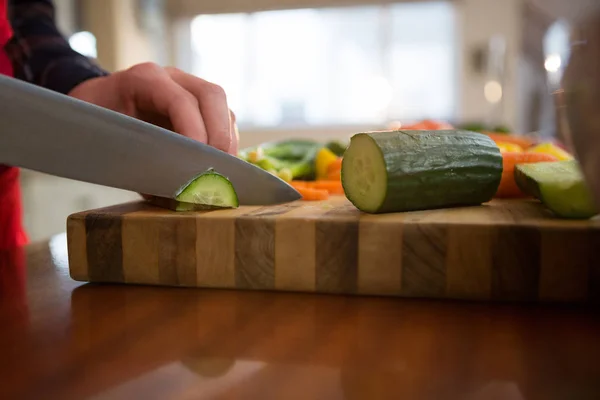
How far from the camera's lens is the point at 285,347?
0.68 meters

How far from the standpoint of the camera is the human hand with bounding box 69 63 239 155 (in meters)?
1.19

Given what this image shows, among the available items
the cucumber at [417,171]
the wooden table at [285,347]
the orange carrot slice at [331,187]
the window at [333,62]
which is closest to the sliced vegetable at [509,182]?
the cucumber at [417,171]

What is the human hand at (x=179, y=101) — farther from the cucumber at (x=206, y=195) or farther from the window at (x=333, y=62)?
the window at (x=333, y=62)

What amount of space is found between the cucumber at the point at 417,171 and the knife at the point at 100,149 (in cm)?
22

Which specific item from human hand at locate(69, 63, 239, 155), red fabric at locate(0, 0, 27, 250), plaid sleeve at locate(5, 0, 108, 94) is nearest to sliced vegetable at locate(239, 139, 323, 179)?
human hand at locate(69, 63, 239, 155)

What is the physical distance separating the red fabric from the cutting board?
3.22 feet

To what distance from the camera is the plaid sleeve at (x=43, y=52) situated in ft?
4.92

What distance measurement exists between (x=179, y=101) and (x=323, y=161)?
729 mm

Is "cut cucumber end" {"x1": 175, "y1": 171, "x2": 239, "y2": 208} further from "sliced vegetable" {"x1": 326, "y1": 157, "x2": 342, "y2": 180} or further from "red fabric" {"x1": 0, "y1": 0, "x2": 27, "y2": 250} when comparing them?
"red fabric" {"x1": 0, "y1": 0, "x2": 27, "y2": 250}

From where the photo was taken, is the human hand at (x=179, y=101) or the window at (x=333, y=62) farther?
the window at (x=333, y=62)

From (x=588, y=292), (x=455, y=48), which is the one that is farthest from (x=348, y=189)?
(x=455, y=48)

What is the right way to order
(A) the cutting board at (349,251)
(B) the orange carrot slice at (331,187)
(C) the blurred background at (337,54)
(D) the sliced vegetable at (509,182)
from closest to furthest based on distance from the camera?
(A) the cutting board at (349,251)
(D) the sliced vegetable at (509,182)
(B) the orange carrot slice at (331,187)
(C) the blurred background at (337,54)

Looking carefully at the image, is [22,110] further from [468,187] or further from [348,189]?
[468,187]

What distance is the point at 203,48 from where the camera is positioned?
847 cm
